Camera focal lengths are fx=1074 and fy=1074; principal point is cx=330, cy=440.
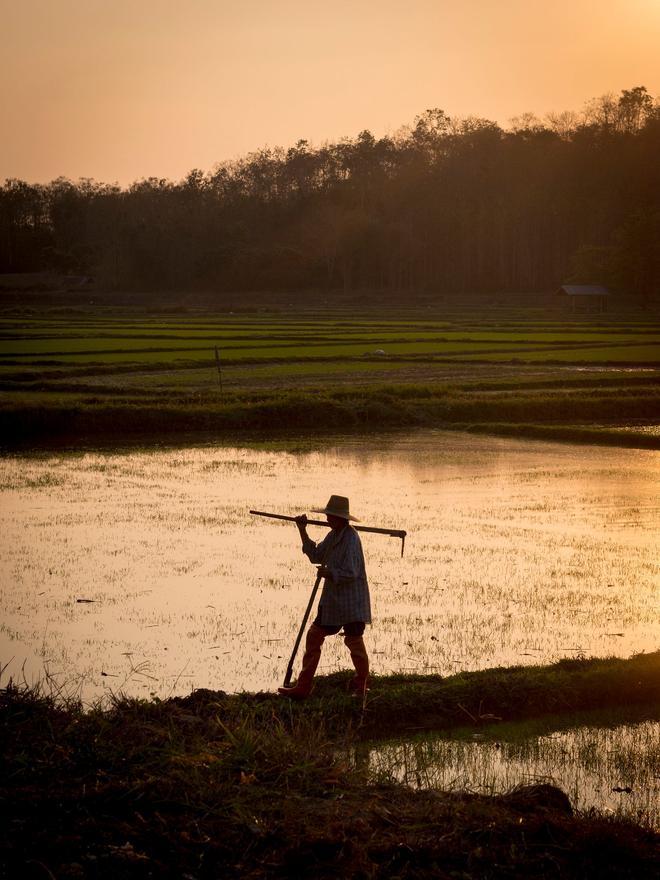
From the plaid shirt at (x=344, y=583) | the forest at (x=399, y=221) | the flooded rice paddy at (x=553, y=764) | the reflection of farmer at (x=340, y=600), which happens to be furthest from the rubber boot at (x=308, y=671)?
the forest at (x=399, y=221)

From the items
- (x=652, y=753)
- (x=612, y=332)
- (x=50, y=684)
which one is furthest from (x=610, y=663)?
(x=612, y=332)

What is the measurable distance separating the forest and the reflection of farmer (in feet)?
187

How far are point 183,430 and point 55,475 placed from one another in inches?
189

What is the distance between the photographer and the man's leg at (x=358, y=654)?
597 centimetres

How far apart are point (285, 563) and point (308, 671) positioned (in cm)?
367

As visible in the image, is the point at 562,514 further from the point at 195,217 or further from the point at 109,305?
the point at 195,217

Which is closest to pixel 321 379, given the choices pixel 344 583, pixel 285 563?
pixel 285 563

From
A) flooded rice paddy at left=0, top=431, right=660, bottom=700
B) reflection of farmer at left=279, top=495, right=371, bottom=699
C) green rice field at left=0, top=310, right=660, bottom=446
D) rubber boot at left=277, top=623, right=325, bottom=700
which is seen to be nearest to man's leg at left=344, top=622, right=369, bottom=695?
reflection of farmer at left=279, top=495, right=371, bottom=699

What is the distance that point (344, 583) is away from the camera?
600 centimetres

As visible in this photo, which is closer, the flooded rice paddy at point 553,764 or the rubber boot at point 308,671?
the flooded rice paddy at point 553,764

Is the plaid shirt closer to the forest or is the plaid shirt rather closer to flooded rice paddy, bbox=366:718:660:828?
flooded rice paddy, bbox=366:718:660:828

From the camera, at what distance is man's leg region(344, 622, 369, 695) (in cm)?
597

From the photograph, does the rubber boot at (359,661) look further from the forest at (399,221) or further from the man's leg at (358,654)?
the forest at (399,221)

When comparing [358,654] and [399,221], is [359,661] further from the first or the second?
[399,221]
